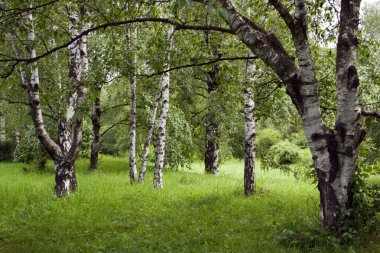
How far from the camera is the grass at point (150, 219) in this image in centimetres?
645

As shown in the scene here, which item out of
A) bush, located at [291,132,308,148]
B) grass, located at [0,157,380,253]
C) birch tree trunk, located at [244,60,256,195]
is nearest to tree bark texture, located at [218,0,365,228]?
grass, located at [0,157,380,253]

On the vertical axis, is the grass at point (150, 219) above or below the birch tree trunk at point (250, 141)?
below

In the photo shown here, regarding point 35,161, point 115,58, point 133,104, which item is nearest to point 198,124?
point 133,104

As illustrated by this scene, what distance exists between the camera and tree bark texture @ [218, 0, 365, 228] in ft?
19.2

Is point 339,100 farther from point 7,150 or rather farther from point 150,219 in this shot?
point 7,150

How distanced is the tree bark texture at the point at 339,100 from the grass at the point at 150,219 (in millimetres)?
906

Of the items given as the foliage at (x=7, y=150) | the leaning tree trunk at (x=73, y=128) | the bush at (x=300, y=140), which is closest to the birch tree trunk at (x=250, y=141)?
the leaning tree trunk at (x=73, y=128)

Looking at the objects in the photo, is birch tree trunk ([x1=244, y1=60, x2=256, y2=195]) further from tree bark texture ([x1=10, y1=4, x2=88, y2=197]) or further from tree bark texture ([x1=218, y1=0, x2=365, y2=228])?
tree bark texture ([x1=218, y1=0, x2=365, y2=228])

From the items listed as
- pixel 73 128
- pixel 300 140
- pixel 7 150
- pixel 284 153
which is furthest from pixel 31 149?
pixel 300 140

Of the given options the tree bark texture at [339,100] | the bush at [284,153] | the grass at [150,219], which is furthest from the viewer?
the bush at [284,153]

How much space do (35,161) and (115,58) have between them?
13.9 metres

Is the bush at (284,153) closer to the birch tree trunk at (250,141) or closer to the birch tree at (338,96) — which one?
the birch tree trunk at (250,141)

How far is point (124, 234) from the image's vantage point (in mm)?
7207

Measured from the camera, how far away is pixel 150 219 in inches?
333
